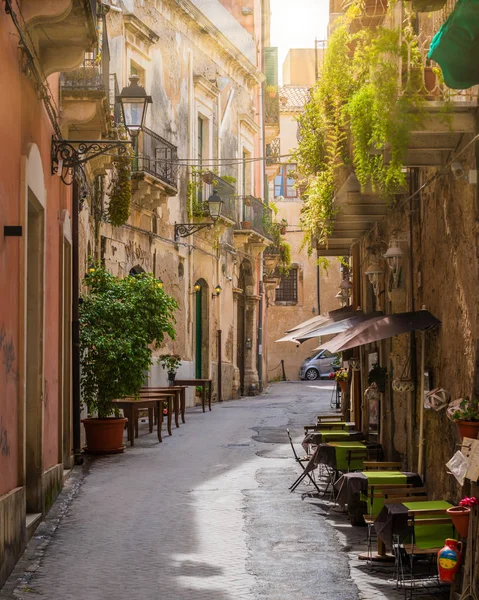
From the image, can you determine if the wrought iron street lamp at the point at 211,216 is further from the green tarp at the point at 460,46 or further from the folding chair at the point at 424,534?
the folding chair at the point at 424,534

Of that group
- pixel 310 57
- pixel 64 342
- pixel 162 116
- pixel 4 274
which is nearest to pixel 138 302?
pixel 64 342

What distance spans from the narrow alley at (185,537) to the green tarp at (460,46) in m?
3.59

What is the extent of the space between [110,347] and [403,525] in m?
7.89

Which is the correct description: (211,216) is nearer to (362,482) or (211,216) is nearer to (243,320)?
(243,320)

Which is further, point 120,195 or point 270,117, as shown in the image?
point 270,117

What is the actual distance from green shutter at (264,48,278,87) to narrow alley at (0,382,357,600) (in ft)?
82.2

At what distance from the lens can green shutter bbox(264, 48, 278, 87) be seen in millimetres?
38156

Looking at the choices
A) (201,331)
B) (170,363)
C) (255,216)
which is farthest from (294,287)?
(170,363)

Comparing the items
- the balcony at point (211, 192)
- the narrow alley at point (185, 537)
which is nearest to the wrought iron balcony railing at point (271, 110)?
the balcony at point (211, 192)

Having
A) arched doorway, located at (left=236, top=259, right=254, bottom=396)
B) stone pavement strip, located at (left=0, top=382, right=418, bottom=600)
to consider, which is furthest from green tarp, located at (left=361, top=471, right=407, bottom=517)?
arched doorway, located at (left=236, top=259, right=254, bottom=396)

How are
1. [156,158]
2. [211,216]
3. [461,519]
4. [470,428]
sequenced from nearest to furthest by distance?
1. [461,519]
2. [470,428]
3. [156,158]
4. [211,216]

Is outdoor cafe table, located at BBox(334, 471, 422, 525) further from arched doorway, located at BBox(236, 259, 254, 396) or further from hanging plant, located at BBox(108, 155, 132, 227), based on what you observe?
arched doorway, located at BBox(236, 259, 254, 396)

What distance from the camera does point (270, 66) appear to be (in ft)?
125

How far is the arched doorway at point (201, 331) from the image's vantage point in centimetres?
2791
